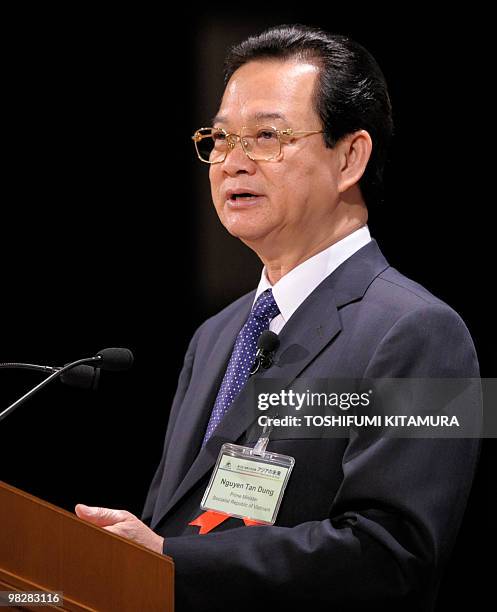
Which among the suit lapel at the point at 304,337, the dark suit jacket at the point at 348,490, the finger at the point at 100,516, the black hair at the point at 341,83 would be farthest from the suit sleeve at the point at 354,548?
the black hair at the point at 341,83

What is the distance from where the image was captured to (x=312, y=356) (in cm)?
203

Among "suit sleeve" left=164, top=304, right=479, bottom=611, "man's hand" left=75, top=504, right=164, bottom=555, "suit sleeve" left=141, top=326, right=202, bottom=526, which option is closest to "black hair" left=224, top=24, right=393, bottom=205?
"suit sleeve" left=141, top=326, right=202, bottom=526

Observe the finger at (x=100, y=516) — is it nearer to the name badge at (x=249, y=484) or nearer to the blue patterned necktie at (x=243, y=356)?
the name badge at (x=249, y=484)

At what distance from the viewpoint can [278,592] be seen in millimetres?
1766

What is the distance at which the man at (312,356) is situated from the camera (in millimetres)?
1766

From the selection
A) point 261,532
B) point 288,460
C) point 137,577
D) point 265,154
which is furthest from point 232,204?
point 137,577

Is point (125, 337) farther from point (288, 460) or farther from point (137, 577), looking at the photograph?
point (137, 577)

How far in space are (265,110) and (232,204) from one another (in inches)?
9.0

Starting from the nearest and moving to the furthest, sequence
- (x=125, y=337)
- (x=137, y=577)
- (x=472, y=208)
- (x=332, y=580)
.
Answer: (x=137, y=577)
(x=332, y=580)
(x=472, y=208)
(x=125, y=337)

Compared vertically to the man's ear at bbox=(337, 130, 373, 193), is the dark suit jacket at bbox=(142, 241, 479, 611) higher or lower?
lower

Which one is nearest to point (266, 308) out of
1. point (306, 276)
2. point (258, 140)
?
point (306, 276)

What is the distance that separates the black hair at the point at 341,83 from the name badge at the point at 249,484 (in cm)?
73

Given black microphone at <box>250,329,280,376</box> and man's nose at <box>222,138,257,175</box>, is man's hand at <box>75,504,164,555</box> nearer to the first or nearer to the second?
black microphone at <box>250,329,280,376</box>

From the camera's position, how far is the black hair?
223 centimetres
